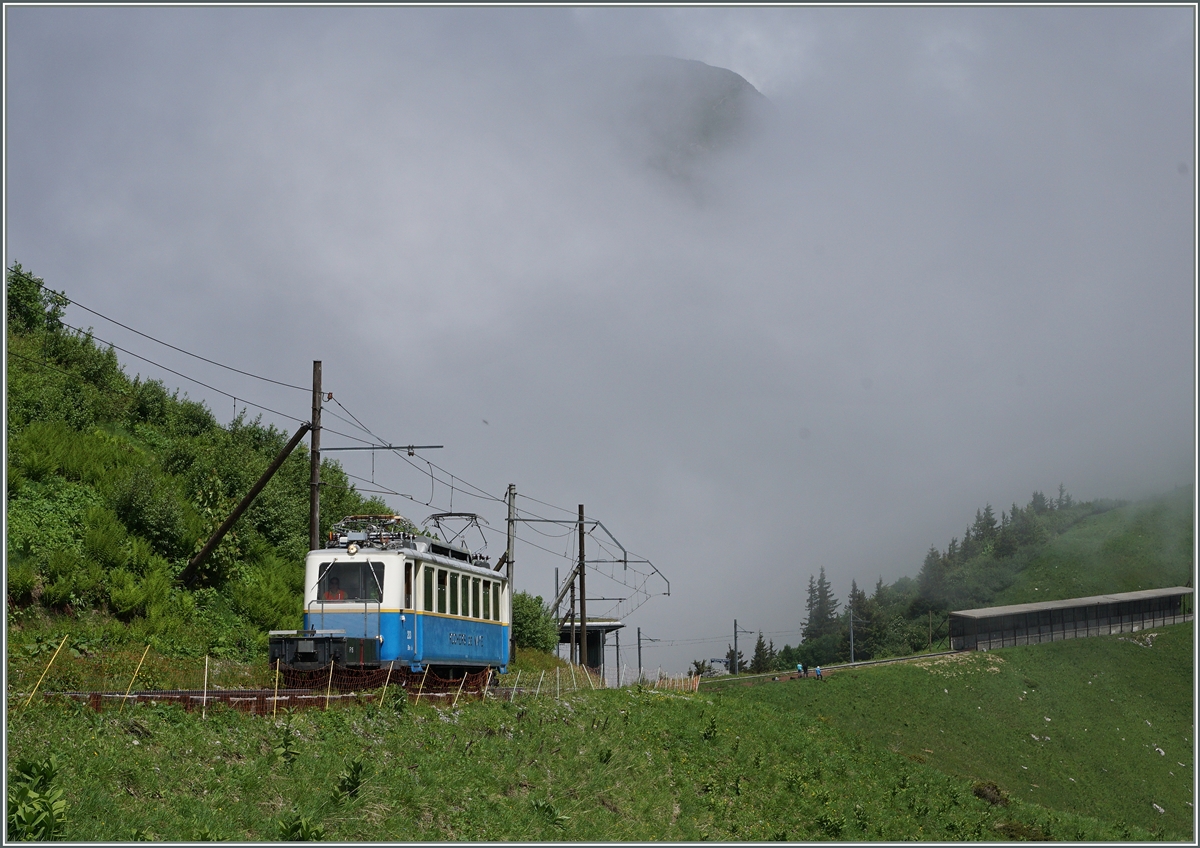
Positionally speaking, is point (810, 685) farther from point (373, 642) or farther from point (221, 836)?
point (221, 836)

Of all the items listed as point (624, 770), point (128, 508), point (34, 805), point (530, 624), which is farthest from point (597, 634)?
point (34, 805)

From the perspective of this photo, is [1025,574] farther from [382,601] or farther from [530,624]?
[382,601]

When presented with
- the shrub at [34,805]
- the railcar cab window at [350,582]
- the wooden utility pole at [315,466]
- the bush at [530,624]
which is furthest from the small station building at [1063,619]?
the shrub at [34,805]

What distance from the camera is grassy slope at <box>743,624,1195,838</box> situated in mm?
53844

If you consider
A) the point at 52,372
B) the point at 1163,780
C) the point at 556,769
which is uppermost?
the point at 52,372

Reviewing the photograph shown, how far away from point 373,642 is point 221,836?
37.5ft

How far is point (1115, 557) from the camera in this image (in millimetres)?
127000

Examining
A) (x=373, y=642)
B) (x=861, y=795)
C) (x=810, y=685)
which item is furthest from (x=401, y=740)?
(x=810, y=685)

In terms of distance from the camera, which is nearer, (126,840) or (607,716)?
(126,840)

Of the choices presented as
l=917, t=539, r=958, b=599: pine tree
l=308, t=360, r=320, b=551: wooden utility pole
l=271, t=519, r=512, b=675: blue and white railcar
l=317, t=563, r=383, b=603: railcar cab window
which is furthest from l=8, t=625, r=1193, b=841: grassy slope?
l=917, t=539, r=958, b=599: pine tree

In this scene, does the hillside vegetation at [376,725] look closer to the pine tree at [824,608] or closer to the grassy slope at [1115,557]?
the grassy slope at [1115,557]

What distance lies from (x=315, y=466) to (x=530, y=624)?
33.7 metres

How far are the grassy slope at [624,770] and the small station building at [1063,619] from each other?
67.6 feet

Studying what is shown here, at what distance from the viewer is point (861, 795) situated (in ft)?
109
